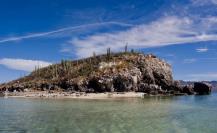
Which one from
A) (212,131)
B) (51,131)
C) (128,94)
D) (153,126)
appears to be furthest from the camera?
(128,94)

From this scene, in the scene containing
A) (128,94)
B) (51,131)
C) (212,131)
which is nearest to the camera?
(51,131)

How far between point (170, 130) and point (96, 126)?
11.0 meters

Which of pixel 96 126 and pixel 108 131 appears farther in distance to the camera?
pixel 96 126

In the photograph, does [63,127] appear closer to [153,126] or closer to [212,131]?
[153,126]

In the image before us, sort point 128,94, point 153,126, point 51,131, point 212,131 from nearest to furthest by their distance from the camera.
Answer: point 51,131 < point 212,131 < point 153,126 < point 128,94

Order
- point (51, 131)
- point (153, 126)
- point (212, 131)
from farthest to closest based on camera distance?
point (153, 126)
point (212, 131)
point (51, 131)

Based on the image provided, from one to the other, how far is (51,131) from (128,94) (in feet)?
478

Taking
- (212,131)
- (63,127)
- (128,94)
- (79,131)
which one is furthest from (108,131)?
(128,94)

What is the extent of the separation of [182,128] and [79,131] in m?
16.2

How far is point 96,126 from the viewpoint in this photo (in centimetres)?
5206

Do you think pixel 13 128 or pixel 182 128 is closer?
pixel 13 128

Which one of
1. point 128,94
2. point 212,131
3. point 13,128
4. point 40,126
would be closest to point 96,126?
point 40,126

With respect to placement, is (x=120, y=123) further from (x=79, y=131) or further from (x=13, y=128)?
(x=13, y=128)

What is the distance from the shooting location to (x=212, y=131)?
49.5m
